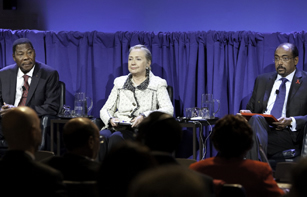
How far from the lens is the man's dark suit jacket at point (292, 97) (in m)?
4.09

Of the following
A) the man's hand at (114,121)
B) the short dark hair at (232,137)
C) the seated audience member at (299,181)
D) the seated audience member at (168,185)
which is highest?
the seated audience member at (168,185)

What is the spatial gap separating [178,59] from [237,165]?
3256 millimetres

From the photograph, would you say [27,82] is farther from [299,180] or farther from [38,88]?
[299,180]

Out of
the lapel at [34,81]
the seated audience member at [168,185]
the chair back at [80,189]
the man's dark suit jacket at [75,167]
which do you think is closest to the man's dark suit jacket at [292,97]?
the lapel at [34,81]

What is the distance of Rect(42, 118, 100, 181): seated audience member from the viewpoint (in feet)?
6.29

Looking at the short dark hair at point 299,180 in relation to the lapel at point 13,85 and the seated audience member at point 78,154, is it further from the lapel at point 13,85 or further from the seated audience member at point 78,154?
the lapel at point 13,85

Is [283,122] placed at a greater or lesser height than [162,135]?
lesser

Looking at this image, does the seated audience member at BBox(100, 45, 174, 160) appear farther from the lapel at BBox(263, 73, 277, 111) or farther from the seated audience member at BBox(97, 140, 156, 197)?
the seated audience member at BBox(97, 140, 156, 197)

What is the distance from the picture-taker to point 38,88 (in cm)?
481

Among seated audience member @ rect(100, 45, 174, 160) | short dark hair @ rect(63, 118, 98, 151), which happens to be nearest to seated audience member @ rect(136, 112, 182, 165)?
short dark hair @ rect(63, 118, 98, 151)

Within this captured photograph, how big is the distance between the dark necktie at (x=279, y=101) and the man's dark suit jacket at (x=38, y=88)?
2.34 meters

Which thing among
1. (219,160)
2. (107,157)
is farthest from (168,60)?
(107,157)

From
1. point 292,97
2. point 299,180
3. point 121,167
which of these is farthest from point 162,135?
point 292,97

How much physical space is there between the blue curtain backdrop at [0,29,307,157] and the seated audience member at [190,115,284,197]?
9.16 ft
